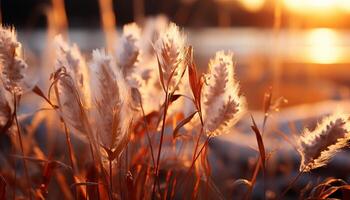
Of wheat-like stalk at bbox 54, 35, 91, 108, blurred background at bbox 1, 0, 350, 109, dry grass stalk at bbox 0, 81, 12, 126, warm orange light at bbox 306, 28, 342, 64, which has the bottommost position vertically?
warm orange light at bbox 306, 28, 342, 64

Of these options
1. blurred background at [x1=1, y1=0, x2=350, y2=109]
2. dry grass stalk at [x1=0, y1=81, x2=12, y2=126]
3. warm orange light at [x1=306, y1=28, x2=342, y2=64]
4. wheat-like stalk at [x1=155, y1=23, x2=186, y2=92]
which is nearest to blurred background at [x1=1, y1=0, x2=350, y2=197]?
blurred background at [x1=1, y1=0, x2=350, y2=109]

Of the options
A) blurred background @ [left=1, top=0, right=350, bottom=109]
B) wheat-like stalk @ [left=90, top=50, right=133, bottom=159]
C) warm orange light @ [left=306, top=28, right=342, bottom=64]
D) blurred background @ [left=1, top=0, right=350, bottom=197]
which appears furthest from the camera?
warm orange light @ [left=306, top=28, right=342, bottom=64]

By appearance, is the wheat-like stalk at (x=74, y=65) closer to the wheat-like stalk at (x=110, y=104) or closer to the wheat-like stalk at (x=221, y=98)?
the wheat-like stalk at (x=110, y=104)

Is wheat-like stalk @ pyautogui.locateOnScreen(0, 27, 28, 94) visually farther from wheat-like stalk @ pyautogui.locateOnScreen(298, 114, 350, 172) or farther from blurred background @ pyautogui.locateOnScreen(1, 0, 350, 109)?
wheat-like stalk @ pyautogui.locateOnScreen(298, 114, 350, 172)

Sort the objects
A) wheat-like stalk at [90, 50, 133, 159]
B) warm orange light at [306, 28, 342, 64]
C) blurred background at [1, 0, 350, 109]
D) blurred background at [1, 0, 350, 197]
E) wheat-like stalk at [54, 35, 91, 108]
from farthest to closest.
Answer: warm orange light at [306, 28, 342, 64]
blurred background at [1, 0, 350, 109]
blurred background at [1, 0, 350, 197]
wheat-like stalk at [54, 35, 91, 108]
wheat-like stalk at [90, 50, 133, 159]

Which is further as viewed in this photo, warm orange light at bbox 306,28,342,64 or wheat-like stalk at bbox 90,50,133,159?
warm orange light at bbox 306,28,342,64

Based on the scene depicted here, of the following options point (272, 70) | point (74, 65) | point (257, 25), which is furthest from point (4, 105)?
point (257, 25)

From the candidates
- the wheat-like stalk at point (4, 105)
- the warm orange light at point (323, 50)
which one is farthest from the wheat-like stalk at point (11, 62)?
the warm orange light at point (323, 50)
